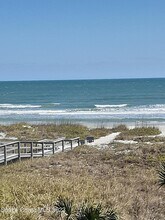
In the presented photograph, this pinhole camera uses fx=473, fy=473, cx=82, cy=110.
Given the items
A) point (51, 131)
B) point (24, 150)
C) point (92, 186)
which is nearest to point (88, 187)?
point (92, 186)

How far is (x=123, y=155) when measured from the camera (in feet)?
64.8

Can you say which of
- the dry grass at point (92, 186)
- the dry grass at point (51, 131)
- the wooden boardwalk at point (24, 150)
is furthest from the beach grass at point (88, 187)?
the dry grass at point (51, 131)

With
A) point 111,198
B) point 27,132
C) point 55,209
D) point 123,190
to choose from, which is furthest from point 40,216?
point 27,132

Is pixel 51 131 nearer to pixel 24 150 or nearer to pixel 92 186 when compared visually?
pixel 24 150

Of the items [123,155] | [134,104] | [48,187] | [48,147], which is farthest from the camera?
[134,104]

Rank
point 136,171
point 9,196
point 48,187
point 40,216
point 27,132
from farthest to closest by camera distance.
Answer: point 27,132 < point 136,171 < point 48,187 < point 9,196 < point 40,216

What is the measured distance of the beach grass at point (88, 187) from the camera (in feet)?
31.6

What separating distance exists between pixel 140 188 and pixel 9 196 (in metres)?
4.06

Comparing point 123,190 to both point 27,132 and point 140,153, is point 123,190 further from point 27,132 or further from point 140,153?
point 27,132

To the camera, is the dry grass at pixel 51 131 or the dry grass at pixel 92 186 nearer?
the dry grass at pixel 92 186

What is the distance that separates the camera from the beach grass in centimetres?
964

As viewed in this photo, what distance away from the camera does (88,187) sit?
11.6 metres

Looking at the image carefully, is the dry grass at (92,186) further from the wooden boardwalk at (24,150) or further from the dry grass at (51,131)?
the dry grass at (51,131)

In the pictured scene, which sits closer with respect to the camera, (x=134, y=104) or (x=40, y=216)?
(x=40, y=216)
